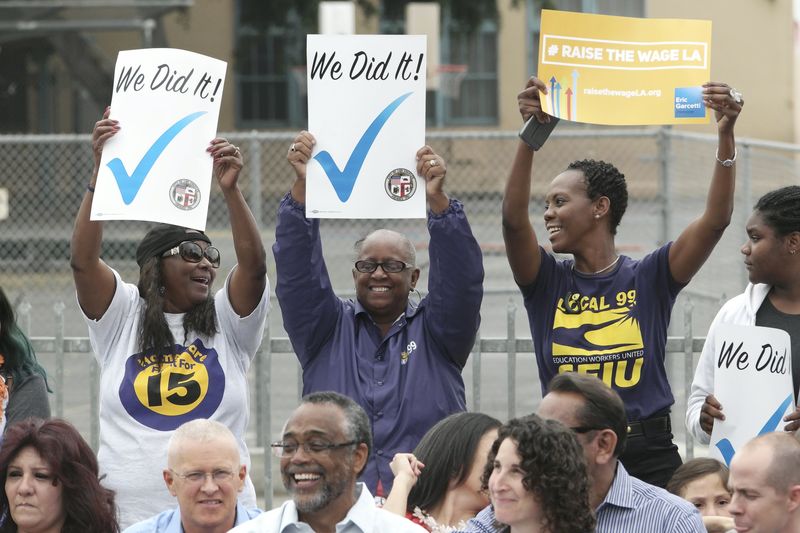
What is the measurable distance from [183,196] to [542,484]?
2.15 m

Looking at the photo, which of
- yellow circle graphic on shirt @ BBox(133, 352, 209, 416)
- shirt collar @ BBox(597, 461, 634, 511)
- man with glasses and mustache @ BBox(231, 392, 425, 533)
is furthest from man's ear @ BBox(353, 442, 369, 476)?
yellow circle graphic on shirt @ BBox(133, 352, 209, 416)

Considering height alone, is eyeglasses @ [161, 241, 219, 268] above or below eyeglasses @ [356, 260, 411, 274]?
above

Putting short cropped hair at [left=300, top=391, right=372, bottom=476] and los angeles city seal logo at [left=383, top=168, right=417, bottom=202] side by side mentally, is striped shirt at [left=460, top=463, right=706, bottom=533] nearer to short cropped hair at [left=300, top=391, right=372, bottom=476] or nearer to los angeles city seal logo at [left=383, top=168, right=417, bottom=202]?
short cropped hair at [left=300, top=391, right=372, bottom=476]

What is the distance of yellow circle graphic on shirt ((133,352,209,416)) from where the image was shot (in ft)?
17.3

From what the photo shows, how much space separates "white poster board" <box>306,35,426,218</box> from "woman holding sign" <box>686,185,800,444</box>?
4.14 ft

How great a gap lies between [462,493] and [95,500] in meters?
1.20

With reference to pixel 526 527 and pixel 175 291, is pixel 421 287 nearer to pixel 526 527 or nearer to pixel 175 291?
pixel 175 291

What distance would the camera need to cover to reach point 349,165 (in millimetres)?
5441

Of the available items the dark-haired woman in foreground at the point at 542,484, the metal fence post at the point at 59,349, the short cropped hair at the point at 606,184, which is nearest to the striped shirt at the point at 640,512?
the dark-haired woman in foreground at the point at 542,484

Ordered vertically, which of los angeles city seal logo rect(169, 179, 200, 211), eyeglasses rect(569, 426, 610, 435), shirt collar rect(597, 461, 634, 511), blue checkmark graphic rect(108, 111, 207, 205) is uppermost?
blue checkmark graphic rect(108, 111, 207, 205)

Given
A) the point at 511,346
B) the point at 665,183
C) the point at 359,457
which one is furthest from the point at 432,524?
the point at 665,183

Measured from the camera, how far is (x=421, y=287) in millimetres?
10461

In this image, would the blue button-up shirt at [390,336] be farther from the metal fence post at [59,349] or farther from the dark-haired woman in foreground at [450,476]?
the metal fence post at [59,349]

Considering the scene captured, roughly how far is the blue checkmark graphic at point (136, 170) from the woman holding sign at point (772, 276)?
220 cm
